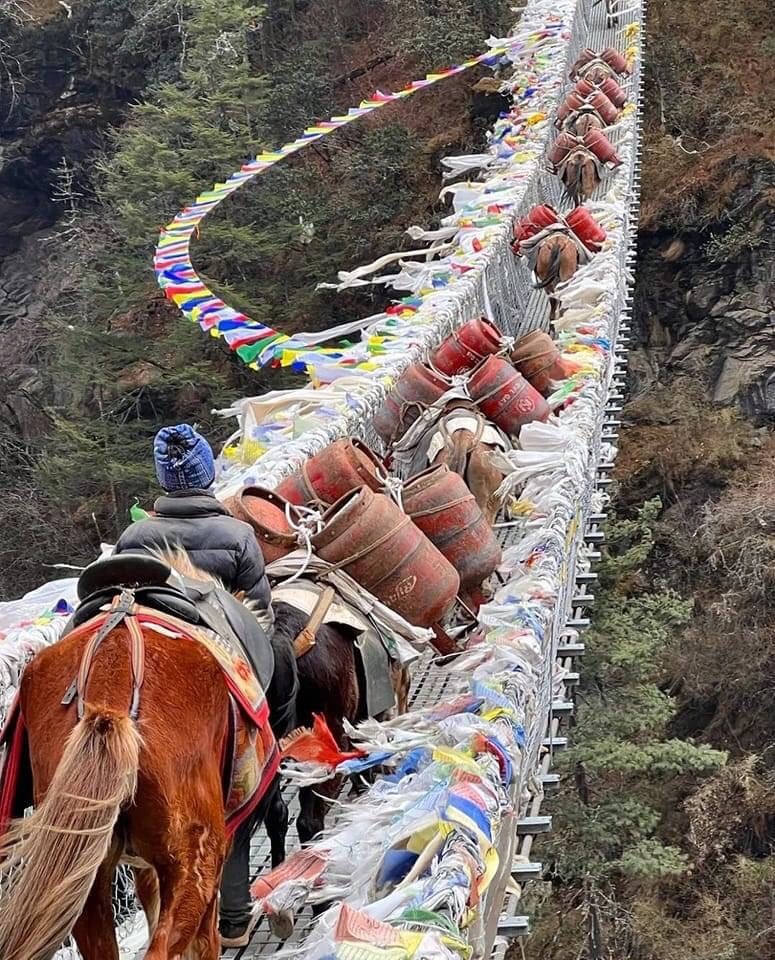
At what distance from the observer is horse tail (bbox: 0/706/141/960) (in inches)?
67.2

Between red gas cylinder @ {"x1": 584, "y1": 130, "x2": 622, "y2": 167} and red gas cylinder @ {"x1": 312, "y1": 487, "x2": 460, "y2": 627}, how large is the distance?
23.5 ft

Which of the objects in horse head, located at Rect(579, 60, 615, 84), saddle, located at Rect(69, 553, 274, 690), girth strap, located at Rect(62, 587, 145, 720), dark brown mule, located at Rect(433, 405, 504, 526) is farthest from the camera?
horse head, located at Rect(579, 60, 615, 84)

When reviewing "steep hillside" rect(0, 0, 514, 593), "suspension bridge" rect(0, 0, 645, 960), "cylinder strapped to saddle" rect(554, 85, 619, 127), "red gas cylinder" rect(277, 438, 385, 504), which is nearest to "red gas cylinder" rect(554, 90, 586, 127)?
"cylinder strapped to saddle" rect(554, 85, 619, 127)

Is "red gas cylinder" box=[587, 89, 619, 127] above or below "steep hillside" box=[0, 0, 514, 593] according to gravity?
above

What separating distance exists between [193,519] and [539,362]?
10.7ft

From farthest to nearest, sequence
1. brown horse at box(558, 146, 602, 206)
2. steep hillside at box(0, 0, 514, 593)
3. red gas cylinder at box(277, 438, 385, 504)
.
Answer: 1. steep hillside at box(0, 0, 514, 593)
2. brown horse at box(558, 146, 602, 206)
3. red gas cylinder at box(277, 438, 385, 504)

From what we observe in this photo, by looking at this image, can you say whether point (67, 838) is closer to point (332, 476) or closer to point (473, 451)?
point (332, 476)

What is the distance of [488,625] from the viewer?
3.23 m

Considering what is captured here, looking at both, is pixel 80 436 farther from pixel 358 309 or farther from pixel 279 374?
pixel 358 309

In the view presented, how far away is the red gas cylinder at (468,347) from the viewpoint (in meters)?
5.32

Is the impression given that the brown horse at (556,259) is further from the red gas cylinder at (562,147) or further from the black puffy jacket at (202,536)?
the black puffy jacket at (202,536)

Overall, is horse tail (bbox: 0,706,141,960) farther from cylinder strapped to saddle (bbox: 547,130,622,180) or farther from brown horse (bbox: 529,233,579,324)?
cylinder strapped to saddle (bbox: 547,130,622,180)

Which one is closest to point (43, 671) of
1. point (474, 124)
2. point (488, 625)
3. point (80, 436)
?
point (488, 625)

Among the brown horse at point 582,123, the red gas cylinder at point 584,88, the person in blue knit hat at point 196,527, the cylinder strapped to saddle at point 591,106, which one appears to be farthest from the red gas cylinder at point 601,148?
the person in blue knit hat at point 196,527
